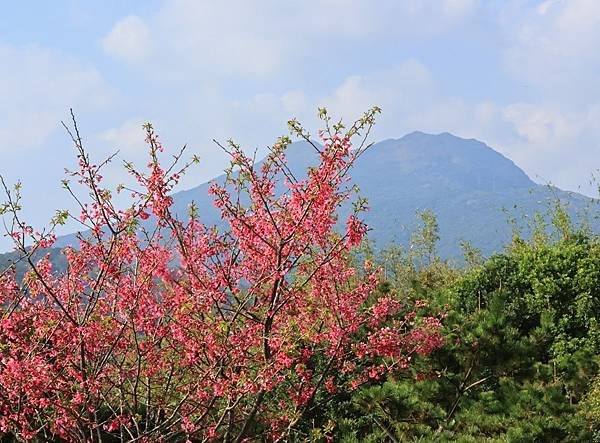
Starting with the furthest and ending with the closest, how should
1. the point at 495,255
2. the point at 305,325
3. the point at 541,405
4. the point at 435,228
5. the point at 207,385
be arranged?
1. the point at 435,228
2. the point at 495,255
3. the point at 541,405
4. the point at 305,325
5. the point at 207,385

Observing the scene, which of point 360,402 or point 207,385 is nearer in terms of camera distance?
point 207,385

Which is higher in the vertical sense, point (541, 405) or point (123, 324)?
point (123, 324)

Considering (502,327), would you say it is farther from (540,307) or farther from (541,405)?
(540,307)

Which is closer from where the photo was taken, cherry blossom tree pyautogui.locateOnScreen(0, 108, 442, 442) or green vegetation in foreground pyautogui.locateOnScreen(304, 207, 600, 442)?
cherry blossom tree pyautogui.locateOnScreen(0, 108, 442, 442)

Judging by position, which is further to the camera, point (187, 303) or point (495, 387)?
point (495, 387)

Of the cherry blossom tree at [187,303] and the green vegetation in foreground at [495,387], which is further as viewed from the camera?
the green vegetation in foreground at [495,387]

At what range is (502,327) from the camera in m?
7.48

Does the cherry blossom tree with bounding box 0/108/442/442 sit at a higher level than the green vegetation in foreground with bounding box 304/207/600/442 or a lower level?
higher

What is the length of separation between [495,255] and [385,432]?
5.24 m

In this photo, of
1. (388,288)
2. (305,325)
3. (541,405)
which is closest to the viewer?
(305,325)

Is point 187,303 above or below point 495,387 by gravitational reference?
above

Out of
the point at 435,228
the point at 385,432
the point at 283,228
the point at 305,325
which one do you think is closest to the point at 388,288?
the point at 385,432

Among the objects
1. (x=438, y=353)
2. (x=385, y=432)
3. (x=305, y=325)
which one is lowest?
(x=385, y=432)

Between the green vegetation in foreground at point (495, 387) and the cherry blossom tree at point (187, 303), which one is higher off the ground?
the cherry blossom tree at point (187, 303)
